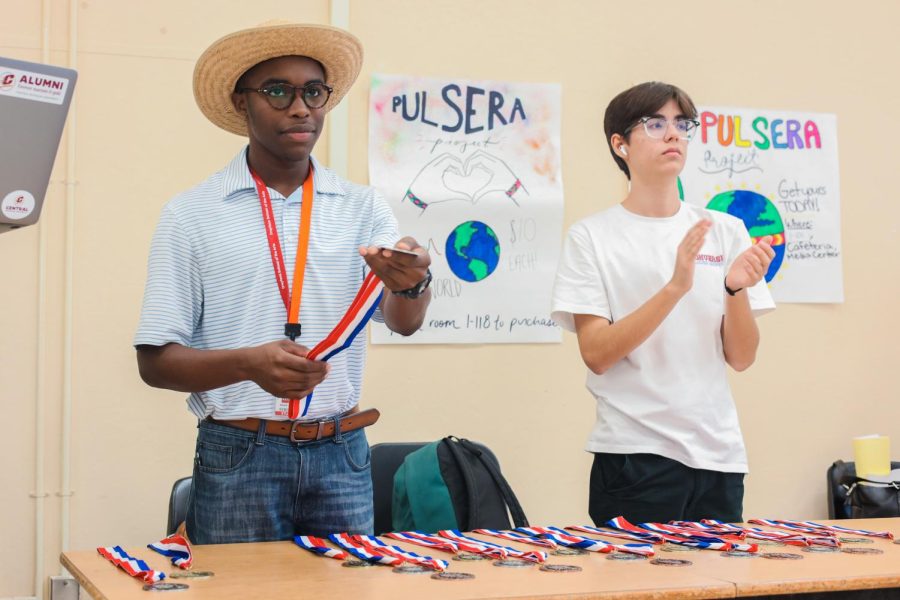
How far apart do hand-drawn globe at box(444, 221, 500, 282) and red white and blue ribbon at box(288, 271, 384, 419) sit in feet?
5.42

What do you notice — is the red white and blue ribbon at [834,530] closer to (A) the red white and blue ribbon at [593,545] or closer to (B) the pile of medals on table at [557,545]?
(B) the pile of medals on table at [557,545]

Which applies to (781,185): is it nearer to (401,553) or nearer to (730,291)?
(730,291)

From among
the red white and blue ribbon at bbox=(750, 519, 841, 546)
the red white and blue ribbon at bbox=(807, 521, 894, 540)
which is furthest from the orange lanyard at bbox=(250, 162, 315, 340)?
the red white and blue ribbon at bbox=(807, 521, 894, 540)

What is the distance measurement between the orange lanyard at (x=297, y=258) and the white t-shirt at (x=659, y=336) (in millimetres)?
680

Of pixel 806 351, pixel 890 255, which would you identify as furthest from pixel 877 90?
pixel 806 351

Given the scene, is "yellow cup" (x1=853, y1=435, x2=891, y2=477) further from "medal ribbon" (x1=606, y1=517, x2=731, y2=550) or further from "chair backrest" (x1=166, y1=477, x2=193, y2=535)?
"chair backrest" (x1=166, y1=477, x2=193, y2=535)

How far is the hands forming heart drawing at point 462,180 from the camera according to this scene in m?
3.49

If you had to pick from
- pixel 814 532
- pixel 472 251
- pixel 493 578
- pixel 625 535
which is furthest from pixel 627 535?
pixel 472 251

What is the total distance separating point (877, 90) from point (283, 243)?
2.82m

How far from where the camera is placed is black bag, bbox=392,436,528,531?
8.43ft

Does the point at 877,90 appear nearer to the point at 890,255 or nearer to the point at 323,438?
the point at 890,255

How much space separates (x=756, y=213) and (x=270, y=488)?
2475 mm

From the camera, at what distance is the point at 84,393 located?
10.4 feet

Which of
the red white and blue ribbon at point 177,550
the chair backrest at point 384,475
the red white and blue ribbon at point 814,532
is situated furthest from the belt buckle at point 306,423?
the red white and blue ribbon at point 814,532
